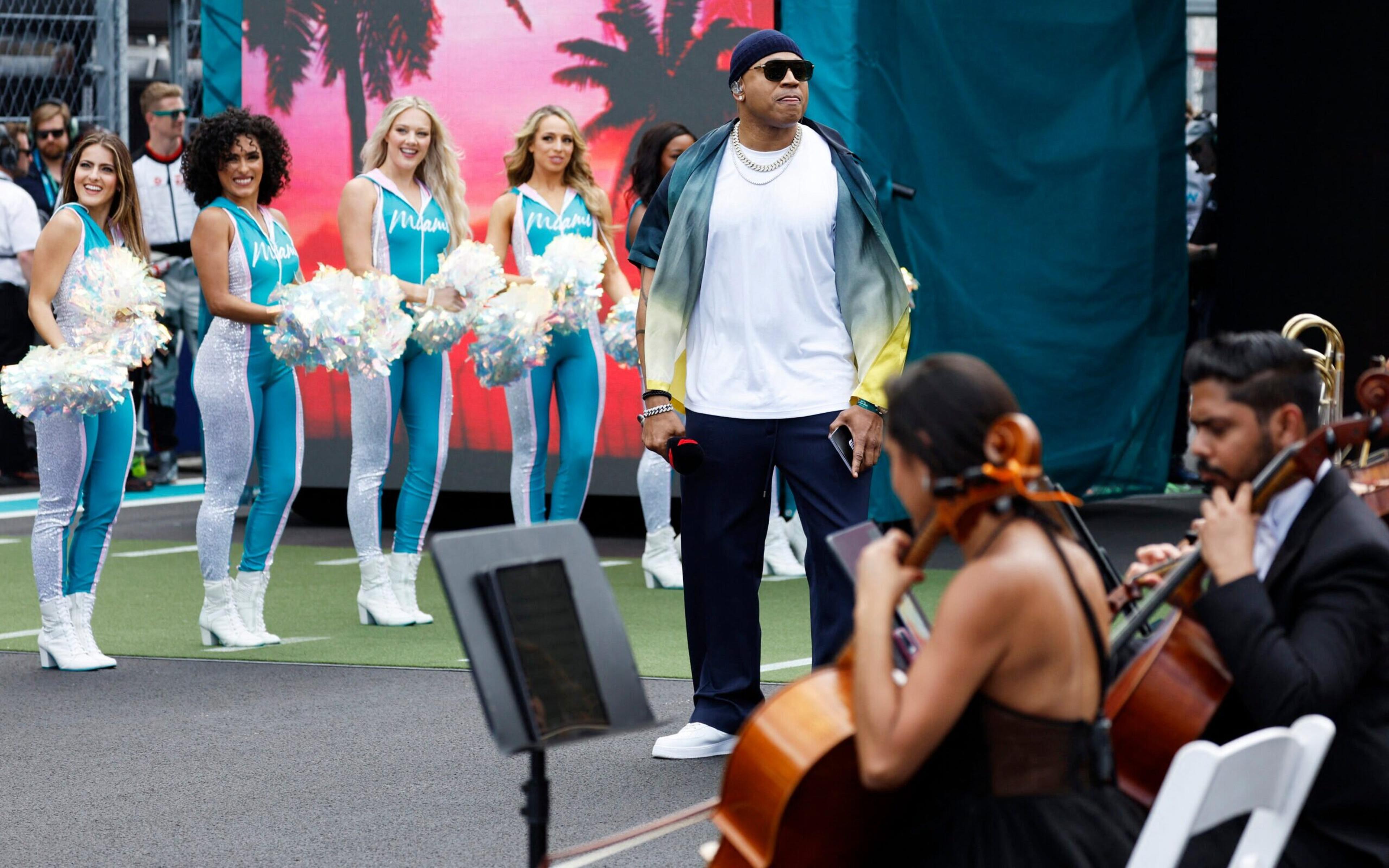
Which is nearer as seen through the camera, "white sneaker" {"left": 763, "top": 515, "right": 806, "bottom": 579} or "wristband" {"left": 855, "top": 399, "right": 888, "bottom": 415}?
"wristband" {"left": 855, "top": 399, "right": 888, "bottom": 415}

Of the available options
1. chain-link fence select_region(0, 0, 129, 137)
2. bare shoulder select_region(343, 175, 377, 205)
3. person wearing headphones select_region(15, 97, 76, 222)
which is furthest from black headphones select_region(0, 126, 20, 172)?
bare shoulder select_region(343, 175, 377, 205)

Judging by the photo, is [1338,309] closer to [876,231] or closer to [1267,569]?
[876,231]

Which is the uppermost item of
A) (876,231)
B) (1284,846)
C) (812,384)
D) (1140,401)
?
(876,231)

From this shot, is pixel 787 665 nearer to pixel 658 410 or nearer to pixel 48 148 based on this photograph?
pixel 658 410

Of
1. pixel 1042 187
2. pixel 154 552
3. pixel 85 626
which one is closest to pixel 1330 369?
pixel 85 626

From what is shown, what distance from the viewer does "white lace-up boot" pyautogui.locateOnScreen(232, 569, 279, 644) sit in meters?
6.92

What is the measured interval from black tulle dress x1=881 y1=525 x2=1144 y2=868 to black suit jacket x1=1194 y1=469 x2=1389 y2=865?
0.97 ft

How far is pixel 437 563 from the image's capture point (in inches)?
101

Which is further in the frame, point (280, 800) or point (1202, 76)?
point (1202, 76)

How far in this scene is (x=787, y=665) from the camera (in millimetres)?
6340

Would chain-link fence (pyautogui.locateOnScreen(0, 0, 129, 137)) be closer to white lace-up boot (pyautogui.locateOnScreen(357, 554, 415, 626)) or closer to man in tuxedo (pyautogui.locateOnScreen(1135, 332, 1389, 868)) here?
white lace-up boot (pyautogui.locateOnScreen(357, 554, 415, 626))

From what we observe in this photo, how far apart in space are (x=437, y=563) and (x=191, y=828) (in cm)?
215

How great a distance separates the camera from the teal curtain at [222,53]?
1012 cm

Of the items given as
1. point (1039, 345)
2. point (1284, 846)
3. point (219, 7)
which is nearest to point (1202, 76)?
point (1039, 345)
